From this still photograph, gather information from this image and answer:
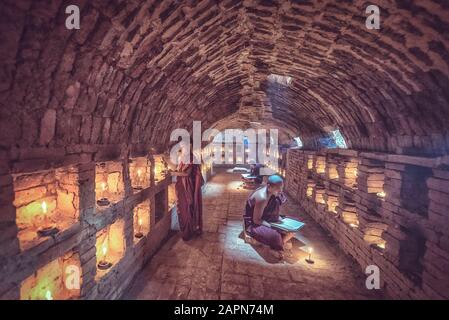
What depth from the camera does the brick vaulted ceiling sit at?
101 inches

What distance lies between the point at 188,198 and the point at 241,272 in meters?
2.81

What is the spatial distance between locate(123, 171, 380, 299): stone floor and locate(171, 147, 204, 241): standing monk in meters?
0.45

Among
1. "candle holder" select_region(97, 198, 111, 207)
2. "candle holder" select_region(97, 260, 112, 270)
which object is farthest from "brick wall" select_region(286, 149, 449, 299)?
"candle holder" select_region(97, 198, 111, 207)

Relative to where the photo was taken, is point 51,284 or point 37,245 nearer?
point 37,245

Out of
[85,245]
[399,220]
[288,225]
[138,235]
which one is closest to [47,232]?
[85,245]

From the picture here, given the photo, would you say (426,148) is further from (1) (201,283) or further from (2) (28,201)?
(2) (28,201)

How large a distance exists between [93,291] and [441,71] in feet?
21.5

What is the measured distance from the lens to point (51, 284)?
391 cm

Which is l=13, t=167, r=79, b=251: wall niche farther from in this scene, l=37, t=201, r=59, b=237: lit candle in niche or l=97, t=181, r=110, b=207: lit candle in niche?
l=97, t=181, r=110, b=207: lit candle in niche

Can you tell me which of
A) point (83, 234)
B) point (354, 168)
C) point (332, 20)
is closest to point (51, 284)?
point (83, 234)

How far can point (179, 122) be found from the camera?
791 centimetres

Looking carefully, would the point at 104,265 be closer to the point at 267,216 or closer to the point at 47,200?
the point at 47,200
